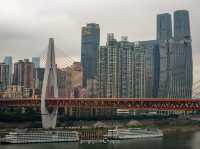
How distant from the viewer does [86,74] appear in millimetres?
180125

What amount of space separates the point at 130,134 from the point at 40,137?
14891mm

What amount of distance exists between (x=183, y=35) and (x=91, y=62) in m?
42.1

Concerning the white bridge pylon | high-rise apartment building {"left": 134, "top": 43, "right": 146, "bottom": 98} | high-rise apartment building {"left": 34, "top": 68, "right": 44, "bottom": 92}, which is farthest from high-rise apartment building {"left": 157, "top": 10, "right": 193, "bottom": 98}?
the white bridge pylon

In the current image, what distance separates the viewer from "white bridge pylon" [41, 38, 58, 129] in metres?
66.9

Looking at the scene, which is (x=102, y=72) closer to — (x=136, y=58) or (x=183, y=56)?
(x=136, y=58)

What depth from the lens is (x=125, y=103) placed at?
196ft

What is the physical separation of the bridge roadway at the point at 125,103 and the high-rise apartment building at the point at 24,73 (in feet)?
201

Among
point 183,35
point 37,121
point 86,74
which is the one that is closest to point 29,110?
point 37,121

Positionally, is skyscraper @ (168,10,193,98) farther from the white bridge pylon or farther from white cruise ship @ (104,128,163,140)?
the white bridge pylon

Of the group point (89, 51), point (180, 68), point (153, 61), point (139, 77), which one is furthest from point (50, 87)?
point (89, 51)

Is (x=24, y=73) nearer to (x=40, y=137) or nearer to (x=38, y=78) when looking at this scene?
(x=38, y=78)

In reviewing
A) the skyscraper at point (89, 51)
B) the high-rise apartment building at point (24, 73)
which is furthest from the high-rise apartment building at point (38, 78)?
the skyscraper at point (89, 51)

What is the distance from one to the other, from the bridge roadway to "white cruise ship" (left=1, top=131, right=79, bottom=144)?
17.4ft

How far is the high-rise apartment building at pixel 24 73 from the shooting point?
437ft
